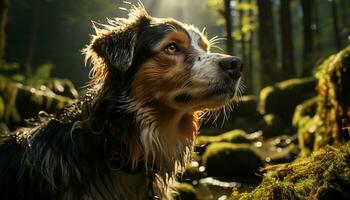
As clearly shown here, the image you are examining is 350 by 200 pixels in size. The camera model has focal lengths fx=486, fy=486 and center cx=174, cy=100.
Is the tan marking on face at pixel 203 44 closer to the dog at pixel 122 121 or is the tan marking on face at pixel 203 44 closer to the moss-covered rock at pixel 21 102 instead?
the dog at pixel 122 121

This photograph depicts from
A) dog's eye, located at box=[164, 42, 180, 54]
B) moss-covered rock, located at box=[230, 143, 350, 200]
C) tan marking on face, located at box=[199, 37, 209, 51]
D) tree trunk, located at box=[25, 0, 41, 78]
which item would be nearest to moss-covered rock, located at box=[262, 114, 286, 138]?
tan marking on face, located at box=[199, 37, 209, 51]

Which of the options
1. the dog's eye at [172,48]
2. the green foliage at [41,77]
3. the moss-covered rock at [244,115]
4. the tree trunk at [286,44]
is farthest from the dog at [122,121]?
the tree trunk at [286,44]

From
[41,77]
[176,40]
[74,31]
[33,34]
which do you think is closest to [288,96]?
[41,77]

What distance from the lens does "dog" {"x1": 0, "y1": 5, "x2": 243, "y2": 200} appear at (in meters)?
4.12

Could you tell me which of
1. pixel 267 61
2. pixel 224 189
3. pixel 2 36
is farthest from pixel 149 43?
pixel 267 61

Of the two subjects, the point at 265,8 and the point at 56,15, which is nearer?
the point at 265,8

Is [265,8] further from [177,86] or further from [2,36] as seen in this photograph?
[177,86]

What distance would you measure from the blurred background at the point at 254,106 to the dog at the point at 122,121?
70 cm

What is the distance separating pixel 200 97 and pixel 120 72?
2.44 ft

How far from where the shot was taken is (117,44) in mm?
4242

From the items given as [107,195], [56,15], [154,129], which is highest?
[56,15]

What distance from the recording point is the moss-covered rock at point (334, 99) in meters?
6.28

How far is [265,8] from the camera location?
2195 cm

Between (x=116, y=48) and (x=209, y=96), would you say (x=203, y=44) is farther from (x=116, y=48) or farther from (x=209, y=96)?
(x=116, y=48)
